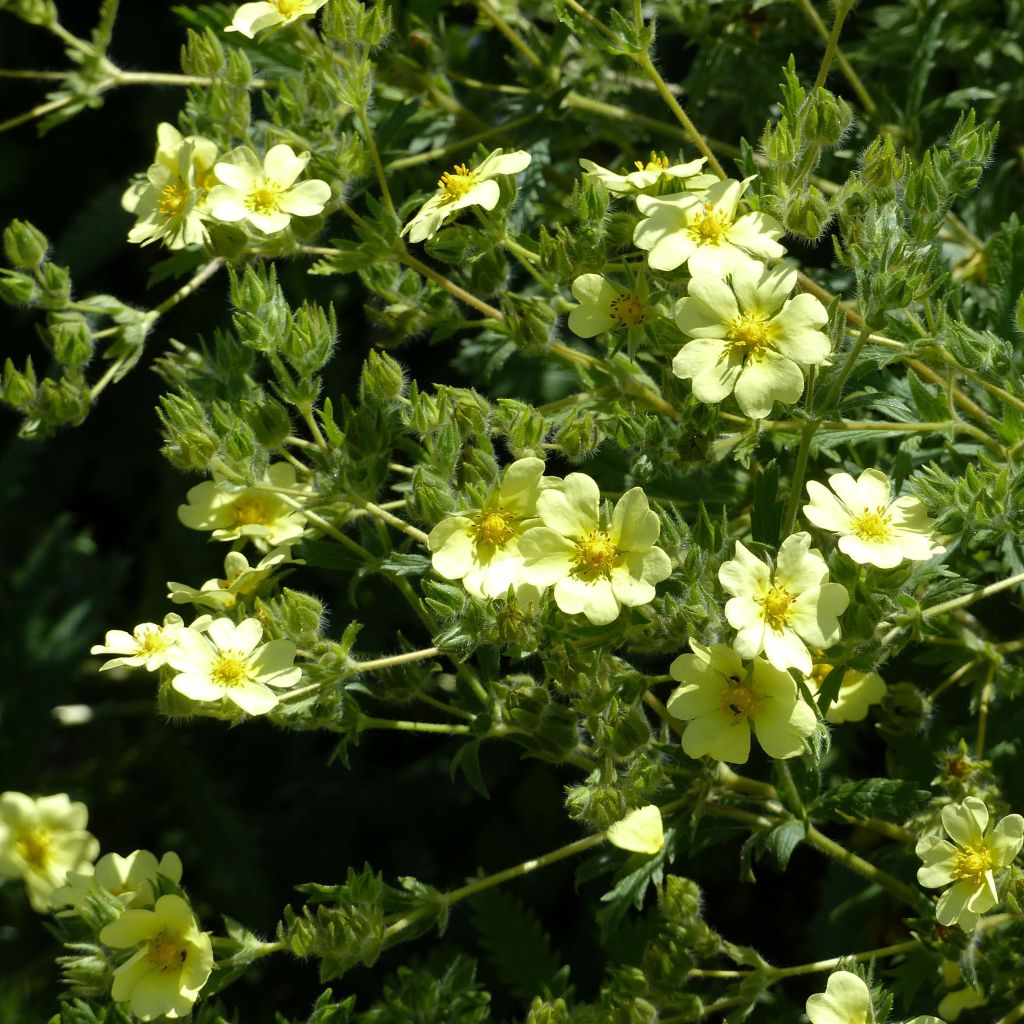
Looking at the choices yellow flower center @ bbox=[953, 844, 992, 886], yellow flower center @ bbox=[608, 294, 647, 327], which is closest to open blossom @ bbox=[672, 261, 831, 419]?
yellow flower center @ bbox=[608, 294, 647, 327]

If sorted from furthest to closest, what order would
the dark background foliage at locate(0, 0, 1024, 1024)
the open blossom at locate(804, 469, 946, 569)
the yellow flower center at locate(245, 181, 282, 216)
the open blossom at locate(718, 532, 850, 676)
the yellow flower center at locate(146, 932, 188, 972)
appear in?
the dark background foliage at locate(0, 0, 1024, 1024)
the yellow flower center at locate(245, 181, 282, 216)
the yellow flower center at locate(146, 932, 188, 972)
the open blossom at locate(804, 469, 946, 569)
the open blossom at locate(718, 532, 850, 676)

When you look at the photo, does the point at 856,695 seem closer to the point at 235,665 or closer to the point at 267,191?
the point at 235,665

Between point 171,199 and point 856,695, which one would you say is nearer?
point 856,695

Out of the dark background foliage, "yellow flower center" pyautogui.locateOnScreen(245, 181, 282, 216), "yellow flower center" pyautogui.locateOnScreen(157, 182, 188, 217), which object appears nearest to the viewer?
"yellow flower center" pyautogui.locateOnScreen(245, 181, 282, 216)

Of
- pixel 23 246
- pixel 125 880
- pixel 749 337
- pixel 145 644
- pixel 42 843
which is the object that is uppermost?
pixel 749 337

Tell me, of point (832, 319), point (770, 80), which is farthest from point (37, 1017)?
point (770, 80)

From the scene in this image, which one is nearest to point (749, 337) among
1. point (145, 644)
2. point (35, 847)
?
point (145, 644)

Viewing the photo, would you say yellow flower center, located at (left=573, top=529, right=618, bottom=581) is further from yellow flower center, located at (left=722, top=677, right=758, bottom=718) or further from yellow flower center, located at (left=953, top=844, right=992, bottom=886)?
yellow flower center, located at (left=953, top=844, right=992, bottom=886)
